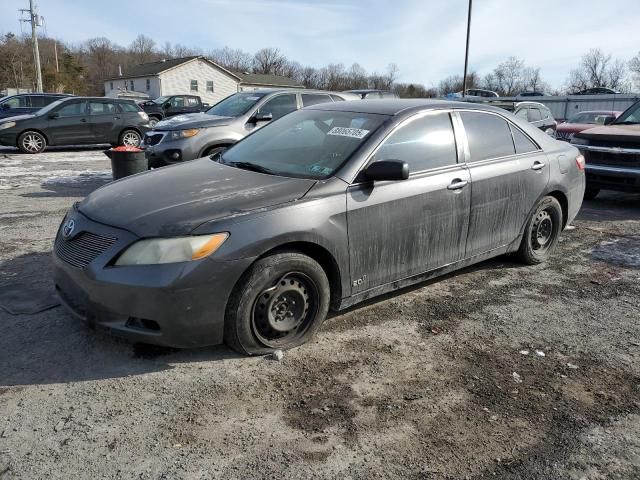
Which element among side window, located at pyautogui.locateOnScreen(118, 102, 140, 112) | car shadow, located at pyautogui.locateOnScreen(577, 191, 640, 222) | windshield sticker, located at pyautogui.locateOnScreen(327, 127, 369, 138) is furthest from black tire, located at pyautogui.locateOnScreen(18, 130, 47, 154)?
car shadow, located at pyautogui.locateOnScreen(577, 191, 640, 222)

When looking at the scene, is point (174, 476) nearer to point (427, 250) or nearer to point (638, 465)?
point (638, 465)

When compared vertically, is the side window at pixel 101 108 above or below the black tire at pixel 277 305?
above

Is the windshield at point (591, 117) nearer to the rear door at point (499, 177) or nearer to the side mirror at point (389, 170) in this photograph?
the rear door at point (499, 177)

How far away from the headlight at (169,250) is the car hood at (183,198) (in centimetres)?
5

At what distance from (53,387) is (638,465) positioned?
3.14 m

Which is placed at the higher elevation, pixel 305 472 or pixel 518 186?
pixel 518 186

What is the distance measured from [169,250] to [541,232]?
3.98 metres

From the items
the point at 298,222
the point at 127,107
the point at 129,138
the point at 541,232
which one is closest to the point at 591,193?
the point at 541,232

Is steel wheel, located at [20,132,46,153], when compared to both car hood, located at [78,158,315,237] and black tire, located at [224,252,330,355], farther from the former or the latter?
black tire, located at [224,252,330,355]

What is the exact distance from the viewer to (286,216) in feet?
10.7

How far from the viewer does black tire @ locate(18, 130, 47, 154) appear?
1405cm

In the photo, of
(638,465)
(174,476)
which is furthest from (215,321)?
(638,465)

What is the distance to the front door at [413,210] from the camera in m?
3.68

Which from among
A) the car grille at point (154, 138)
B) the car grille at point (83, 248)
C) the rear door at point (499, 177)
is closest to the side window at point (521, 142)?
the rear door at point (499, 177)
